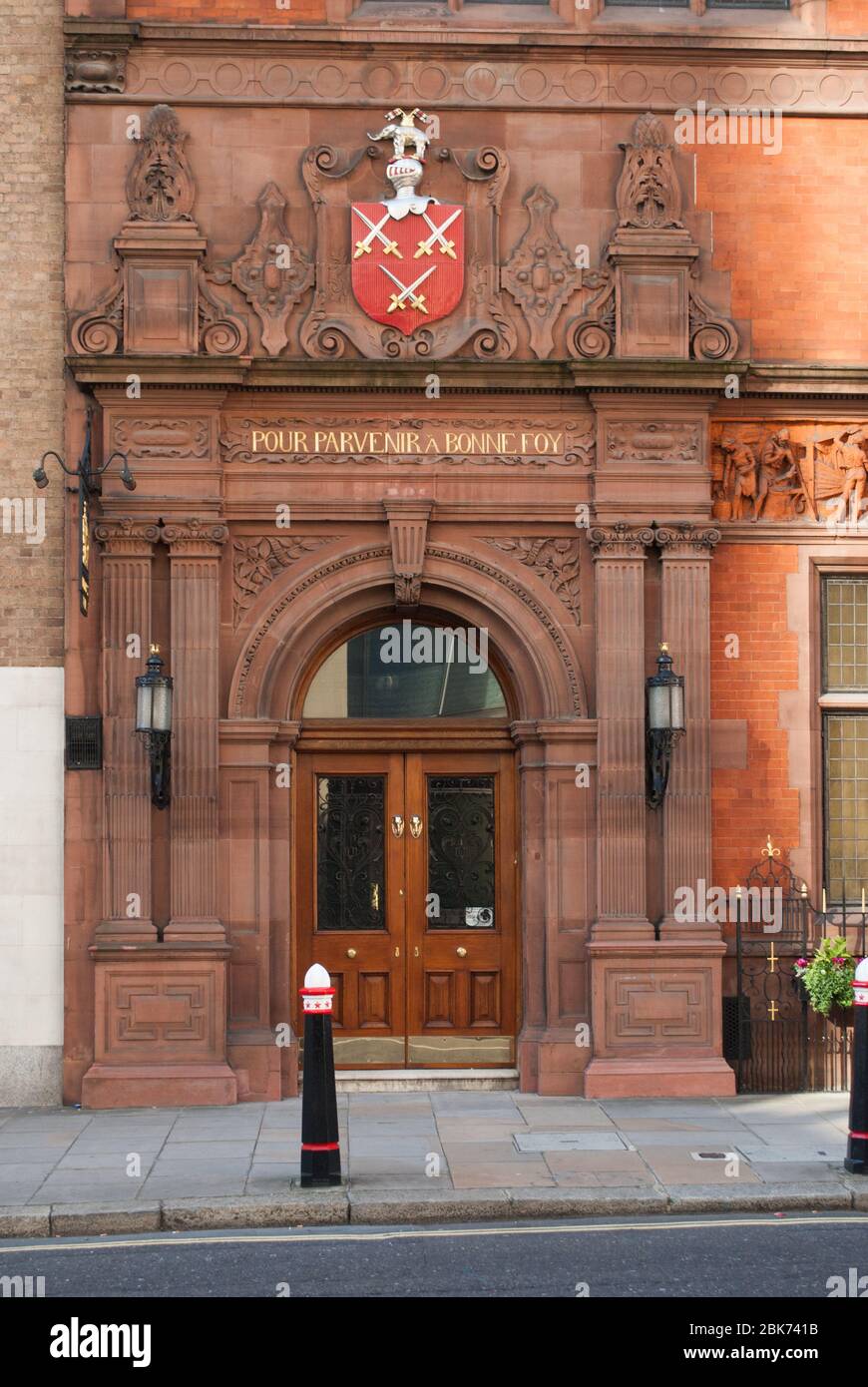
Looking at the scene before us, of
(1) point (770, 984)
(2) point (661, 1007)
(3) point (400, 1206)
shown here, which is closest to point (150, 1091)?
(3) point (400, 1206)

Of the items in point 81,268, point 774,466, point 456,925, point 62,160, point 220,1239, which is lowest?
point 220,1239

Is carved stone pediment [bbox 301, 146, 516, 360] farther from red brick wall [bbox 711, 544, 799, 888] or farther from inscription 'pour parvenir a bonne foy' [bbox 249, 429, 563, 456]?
red brick wall [bbox 711, 544, 799, 888]

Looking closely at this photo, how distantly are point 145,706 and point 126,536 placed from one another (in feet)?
5.16

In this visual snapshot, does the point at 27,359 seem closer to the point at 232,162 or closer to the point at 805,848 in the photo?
the point at 232,162

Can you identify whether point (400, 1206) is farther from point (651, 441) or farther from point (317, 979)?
point (651, 441)

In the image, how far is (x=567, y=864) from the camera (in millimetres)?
14500

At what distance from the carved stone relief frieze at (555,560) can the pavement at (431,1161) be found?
4.31 m

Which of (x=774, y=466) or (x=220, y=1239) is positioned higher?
(x=774, y=466)

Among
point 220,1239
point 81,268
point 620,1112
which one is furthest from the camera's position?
point 81,268

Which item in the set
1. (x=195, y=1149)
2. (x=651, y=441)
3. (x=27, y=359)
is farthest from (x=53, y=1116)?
(x=651, y=441)

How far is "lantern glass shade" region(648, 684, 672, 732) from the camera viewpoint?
14.1m

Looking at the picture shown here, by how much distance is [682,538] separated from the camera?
1454 cm

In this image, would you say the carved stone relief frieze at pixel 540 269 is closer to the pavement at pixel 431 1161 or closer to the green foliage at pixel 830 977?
the green foliage at pixel 830 977

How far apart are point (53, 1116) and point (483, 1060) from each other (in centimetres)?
372
